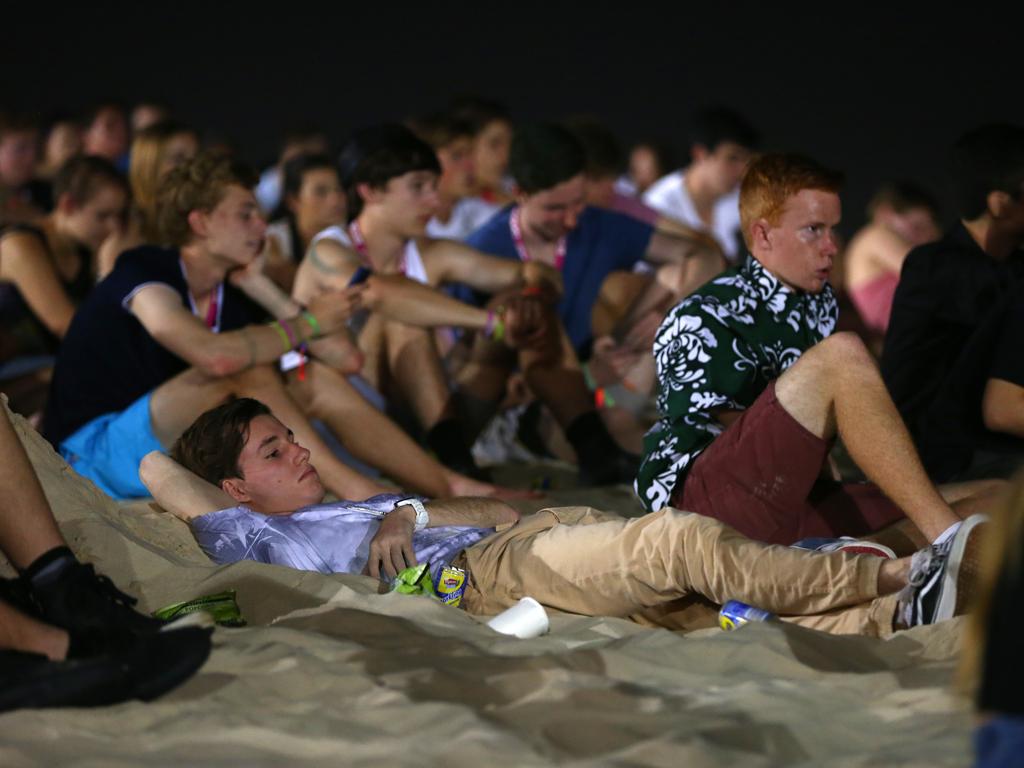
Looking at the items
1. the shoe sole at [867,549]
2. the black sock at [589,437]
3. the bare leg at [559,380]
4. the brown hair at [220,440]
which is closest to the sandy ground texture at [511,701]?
the shoe sole at [867,549]

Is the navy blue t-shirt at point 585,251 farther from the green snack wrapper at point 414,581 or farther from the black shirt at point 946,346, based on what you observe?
the green snack wrapper at point 414,581

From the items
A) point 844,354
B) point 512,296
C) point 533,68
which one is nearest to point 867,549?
point 844,354

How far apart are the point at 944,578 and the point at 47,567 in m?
1.36

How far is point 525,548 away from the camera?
248 centimetres

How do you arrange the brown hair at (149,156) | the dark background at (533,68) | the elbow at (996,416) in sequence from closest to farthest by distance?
the elbow at (996,416), the brown hair at (149,156), the dark background at (533,68)

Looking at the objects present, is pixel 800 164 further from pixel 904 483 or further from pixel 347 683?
pixel 347 683

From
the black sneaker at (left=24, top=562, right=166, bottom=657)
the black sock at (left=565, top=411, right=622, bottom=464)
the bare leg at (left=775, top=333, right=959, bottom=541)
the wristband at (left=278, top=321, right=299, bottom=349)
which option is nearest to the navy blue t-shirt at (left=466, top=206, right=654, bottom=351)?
the black sock at (left=565, top=411, right=622, bottom=464)

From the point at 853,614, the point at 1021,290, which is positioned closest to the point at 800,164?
the point at 1021,290

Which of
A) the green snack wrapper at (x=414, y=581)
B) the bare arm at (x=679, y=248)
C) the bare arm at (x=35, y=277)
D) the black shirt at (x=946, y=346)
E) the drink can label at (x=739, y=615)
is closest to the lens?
the drink can label at (x=739, y=615)

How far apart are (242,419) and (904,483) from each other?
1.27 m

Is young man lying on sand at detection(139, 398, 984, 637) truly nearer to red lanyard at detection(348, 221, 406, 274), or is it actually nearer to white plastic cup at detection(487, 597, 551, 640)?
white plastic cup at detection(487, 597, 551, 640)

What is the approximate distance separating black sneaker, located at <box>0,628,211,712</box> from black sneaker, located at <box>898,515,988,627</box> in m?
1.08

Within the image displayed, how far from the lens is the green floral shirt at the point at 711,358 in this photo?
275cm

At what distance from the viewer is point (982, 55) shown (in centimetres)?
790
